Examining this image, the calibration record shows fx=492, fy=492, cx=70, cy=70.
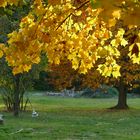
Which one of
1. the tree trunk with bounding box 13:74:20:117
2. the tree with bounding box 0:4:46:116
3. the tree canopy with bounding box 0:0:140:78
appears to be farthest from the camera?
the tree trunk with bounding box 13:74:20:117

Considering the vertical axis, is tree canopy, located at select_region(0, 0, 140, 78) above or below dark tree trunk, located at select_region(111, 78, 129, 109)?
above

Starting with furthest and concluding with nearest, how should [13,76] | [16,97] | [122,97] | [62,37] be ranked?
[122,97] → [16,97] → [13,76] → [62,37]

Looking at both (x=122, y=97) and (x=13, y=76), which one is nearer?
(x=13, y=76)

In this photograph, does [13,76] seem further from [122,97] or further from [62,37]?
[62,37]

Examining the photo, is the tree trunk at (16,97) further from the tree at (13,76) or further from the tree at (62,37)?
the tree at (62,37)

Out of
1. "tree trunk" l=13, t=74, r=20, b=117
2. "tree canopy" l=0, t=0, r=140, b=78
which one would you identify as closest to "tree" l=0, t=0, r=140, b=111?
"tree canopy" l=0, t=0, r=140, b=78

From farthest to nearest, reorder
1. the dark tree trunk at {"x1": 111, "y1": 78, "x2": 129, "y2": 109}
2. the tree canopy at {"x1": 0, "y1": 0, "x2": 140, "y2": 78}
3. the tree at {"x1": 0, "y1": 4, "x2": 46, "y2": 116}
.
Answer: the dark tree trunk at {"x1": 111, "y1": 78, "x2": 129, "y2": 109}
the tree at {"x1": 0, "y1": 4, "x2": 46, "y2": 116}
the tree canopy at {"x1": 0, "y1": 0, "x2": 140, "y2": 78}

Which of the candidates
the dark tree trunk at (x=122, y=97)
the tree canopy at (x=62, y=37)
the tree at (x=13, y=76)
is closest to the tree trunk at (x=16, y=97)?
the tree at (x=13, y=76)

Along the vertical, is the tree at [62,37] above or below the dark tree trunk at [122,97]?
→ above

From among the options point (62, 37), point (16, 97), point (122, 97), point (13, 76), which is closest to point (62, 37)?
point (62, 37)

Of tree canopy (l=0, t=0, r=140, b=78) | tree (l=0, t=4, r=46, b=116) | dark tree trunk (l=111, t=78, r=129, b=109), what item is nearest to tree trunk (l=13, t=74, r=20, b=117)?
tree (l=0, t=4, r=46, b=116)

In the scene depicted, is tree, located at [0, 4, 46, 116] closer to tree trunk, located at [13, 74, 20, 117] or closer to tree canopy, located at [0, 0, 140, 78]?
tree trunk, located at [13, 74, 20, 117]

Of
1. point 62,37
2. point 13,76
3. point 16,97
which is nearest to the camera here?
point 62,37

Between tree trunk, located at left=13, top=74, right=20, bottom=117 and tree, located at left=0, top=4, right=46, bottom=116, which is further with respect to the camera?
tree trunk, located at left=13, top=74, right=20, bottom=117
